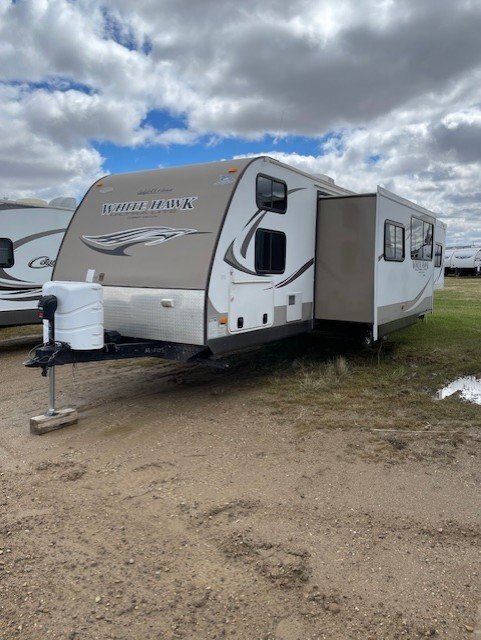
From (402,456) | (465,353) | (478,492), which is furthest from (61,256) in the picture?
(465,353)

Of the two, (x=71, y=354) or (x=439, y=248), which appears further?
(x=439, y=248)

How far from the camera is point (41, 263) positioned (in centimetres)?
1081

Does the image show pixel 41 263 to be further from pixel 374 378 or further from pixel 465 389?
pixel 465 389

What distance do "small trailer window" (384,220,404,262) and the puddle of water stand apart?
82.9 inches

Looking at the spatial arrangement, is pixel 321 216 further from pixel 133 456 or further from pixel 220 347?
pixel 133 456

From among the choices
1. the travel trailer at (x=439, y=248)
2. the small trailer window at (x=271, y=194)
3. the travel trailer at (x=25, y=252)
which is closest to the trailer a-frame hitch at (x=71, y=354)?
the small trailer window at (x=271, y=194)

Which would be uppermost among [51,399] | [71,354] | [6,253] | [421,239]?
[421,239]

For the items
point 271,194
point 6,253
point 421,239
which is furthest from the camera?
point 6,253

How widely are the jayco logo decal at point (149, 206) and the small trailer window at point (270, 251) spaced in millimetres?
921

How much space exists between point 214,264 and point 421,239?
5.84 m

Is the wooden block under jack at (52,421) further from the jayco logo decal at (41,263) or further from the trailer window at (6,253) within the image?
the jayco logo decal at (41,263)

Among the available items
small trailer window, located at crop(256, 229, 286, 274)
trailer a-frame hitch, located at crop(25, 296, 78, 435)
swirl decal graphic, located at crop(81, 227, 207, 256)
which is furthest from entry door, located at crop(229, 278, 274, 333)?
trailer a-frame hitch, located at crop(25, 296, 78, 435)

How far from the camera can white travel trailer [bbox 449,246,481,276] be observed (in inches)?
1489

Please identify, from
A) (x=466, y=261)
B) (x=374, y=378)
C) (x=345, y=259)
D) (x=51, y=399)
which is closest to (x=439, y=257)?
(x=345, y=259)
